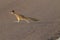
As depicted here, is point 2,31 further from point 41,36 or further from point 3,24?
point 41,36

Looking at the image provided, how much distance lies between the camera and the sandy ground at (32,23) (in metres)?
1.28

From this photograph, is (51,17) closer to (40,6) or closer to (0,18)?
(40,6)

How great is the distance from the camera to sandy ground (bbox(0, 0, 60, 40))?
1.28 metres

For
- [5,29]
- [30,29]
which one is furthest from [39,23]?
[5,29]

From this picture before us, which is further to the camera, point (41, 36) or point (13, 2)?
point (13, 2)

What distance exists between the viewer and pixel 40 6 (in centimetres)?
136

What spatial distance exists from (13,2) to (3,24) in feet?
0.54

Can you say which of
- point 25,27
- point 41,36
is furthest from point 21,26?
point 41,36

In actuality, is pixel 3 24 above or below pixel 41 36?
above

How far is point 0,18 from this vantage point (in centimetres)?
132

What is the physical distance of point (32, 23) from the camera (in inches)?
50.3

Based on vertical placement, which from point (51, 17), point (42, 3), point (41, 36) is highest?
point (42, 3)

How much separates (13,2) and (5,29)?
7.6 inches

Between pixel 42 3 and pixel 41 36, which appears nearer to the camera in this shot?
pixel 41 36
